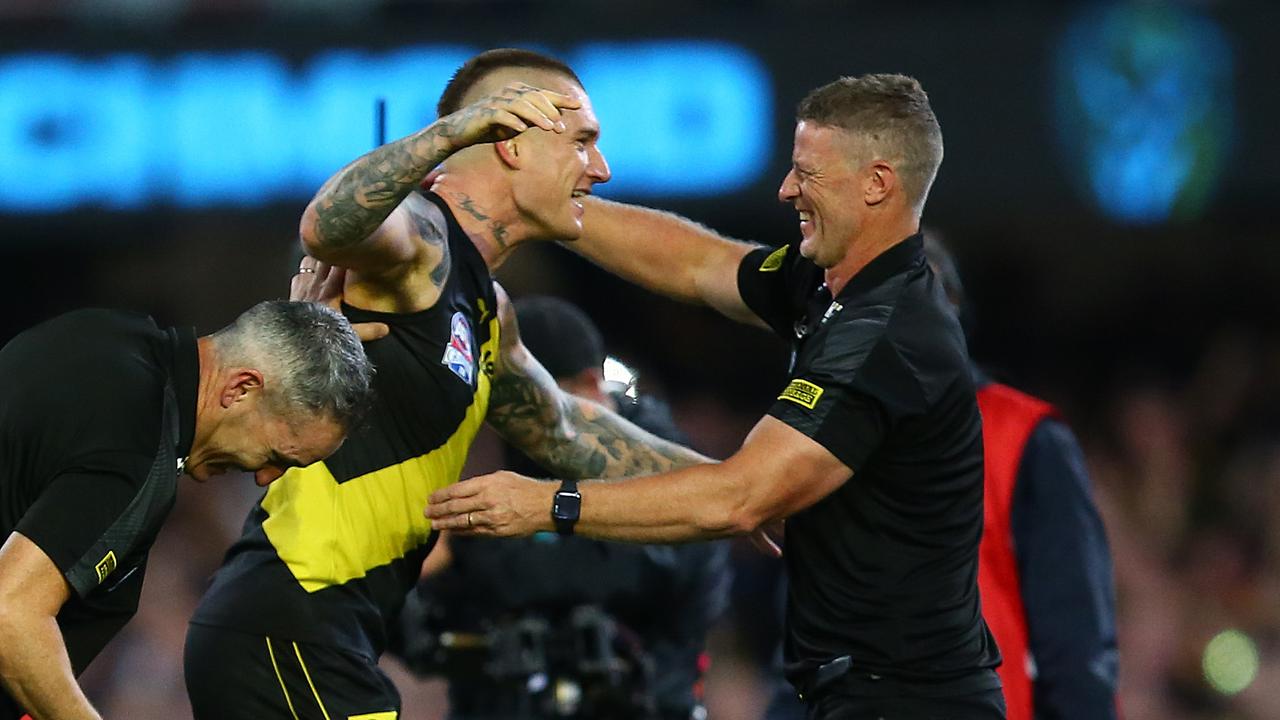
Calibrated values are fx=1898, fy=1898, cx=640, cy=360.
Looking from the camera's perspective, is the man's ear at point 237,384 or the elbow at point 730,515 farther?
the elbow at point 730,515

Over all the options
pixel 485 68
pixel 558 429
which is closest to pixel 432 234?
pixel 485 68

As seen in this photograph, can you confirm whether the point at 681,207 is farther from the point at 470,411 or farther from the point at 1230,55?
the point at 470,411

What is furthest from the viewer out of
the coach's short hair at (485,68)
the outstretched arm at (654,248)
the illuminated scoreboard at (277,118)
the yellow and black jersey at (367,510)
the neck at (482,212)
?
the illuminated scoreboard at (277,118)

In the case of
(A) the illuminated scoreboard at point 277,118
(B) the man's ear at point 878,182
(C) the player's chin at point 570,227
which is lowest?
(A) the illuminated scoreboard at point 277,118

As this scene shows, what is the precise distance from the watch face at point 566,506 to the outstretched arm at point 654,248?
1.17 metres

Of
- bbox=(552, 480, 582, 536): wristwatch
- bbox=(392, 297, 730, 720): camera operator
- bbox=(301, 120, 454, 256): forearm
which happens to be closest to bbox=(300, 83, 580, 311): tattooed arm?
bbox=(301, 120, 454, 256): forearm

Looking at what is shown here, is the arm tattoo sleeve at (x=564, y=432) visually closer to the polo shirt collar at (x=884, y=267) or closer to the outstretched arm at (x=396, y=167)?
the polo shirt collar at (x=884, y=267)

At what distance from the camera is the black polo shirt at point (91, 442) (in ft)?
11.8

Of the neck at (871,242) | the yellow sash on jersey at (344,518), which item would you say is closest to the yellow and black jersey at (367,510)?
the yellow sash on jersey at (344,518)

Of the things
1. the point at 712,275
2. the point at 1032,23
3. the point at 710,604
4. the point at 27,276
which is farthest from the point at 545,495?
the point at 27,276

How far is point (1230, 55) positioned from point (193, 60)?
4.91 meters

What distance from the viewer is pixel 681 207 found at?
8969 millimetres

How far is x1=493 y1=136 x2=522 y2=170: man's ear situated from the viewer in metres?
4.70

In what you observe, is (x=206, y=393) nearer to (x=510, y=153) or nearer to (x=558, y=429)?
(x=510, y=153)
